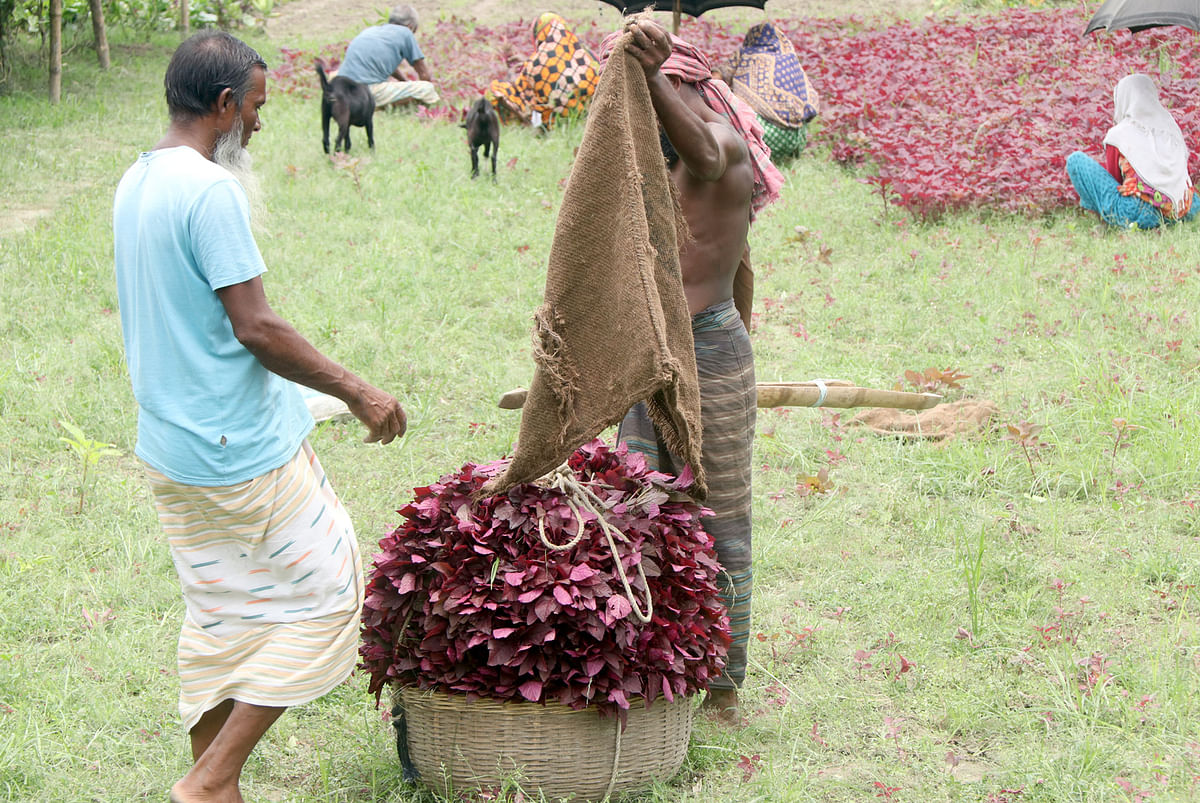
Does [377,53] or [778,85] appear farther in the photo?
[377,53]

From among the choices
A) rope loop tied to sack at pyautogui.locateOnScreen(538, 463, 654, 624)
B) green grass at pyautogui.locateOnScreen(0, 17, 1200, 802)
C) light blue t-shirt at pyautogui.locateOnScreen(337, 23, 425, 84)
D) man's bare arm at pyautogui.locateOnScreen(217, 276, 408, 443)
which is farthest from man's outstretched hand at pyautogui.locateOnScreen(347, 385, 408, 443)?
light blue t-shirt at pyautogui.locateOnScreen(337, 23, 425, 84)

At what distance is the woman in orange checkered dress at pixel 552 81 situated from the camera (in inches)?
442

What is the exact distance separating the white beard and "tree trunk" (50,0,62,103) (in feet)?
34.5

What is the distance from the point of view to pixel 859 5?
17297mm

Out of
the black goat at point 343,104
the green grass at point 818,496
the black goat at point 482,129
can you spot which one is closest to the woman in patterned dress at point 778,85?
the green grass at point 818,496

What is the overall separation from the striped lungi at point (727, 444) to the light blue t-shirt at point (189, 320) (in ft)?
3.98

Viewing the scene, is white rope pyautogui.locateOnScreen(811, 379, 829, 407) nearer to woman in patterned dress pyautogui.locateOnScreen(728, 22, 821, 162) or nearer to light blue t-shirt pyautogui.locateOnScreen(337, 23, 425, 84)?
woman in patterned dress pyautogui.locateOnScreen(728, 22, 821, 162)

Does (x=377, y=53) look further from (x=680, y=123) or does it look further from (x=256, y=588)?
(x=256, y=588)

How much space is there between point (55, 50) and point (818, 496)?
1035 centimetres

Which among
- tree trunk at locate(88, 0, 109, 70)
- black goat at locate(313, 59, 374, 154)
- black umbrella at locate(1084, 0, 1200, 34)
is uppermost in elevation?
black umbrella at locate(1084, 0, 1200, 34)

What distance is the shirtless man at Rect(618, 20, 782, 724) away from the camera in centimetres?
315

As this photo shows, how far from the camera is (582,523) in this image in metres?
2.88

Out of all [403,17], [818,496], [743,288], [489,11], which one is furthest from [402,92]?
[743,288]

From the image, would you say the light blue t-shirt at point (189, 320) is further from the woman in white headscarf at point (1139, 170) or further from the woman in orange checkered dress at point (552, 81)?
the woman in orange checkered dress at point (552, 81)
